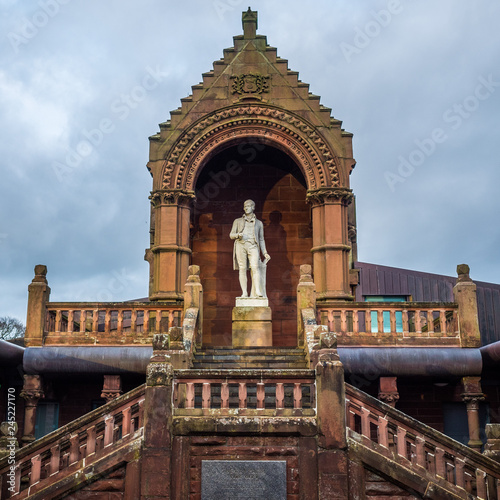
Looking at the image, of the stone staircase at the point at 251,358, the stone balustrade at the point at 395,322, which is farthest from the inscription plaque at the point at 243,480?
the stone balustrade at the point at 395,322

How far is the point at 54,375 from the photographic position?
48.2ft

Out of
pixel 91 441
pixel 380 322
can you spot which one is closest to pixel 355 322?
pixel 380 322

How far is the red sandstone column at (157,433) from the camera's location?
9.95 m

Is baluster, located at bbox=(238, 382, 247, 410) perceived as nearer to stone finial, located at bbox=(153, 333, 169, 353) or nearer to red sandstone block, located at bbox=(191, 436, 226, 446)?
red sandstone block, located at bbox=(191, 436, 226, 446)

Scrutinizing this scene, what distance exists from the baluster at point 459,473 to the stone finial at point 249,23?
13.0m

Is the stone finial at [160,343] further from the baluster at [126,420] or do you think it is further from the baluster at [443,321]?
the baluster at [443,321]

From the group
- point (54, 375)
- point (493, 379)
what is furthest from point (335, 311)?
point (54, 375)

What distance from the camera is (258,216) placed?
19844 mm

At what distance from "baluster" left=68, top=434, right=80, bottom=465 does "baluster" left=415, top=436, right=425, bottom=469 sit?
5.21 meters

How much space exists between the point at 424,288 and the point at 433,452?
51.1ft

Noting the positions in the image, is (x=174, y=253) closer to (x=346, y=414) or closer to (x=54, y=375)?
(x=54, y=375)

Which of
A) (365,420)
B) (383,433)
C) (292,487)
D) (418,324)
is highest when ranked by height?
(418,324)

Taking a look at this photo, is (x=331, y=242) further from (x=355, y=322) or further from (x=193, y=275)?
(x=193, y=275)

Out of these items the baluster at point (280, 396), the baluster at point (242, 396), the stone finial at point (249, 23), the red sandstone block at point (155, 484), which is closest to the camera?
the red sandstone block at point (155, 484)
